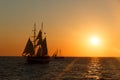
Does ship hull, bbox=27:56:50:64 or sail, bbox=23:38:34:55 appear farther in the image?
sail, bbox=23:38:34:55

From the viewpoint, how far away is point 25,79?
77500 millimetres

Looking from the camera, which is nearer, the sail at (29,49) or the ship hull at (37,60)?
the ship hull at (37,60)

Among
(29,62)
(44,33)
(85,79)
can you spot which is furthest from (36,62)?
(85,79)

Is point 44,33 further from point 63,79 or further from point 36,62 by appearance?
point 63,79

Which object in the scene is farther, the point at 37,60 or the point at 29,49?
the point at 29,49

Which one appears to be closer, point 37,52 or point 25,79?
point 25,79

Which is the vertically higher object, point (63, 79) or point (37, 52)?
point (37, 52)

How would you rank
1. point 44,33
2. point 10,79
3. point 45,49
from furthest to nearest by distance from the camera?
point 44,33 < point 45,49 < point 10,79

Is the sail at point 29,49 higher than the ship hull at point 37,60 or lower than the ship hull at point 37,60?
higher

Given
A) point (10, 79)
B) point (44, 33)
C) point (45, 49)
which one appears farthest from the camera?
point (44, 33)

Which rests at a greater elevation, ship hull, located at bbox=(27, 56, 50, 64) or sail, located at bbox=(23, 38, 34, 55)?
sail, located at bbox=(23, 38, 34, 55)

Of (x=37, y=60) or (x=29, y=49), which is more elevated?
(x=29, y=49)

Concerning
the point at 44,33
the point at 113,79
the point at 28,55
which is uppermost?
the point at 44,33

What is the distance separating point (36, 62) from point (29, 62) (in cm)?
396
